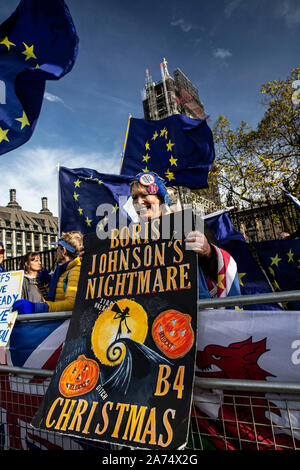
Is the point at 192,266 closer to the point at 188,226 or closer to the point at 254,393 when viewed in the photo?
the point at 188,226

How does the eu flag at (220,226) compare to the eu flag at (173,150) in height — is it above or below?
below

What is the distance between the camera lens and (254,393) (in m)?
1.39

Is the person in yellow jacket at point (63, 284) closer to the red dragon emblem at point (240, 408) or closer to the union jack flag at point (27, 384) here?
the union jack flag at point (27, 384)

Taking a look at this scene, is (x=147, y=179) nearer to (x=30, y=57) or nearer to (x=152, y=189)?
(x=152, y=189)

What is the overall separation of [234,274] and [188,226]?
17.8 inches

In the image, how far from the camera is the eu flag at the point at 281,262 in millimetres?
4227

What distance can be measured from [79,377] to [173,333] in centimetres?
62

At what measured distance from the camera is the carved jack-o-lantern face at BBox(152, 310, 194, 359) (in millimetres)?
1386

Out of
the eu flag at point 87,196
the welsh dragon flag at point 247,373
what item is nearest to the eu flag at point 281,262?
the eu flag at point 87,196

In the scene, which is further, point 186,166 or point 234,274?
point 186,166

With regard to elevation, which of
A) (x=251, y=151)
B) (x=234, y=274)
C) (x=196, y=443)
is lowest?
(x=196, y=443)

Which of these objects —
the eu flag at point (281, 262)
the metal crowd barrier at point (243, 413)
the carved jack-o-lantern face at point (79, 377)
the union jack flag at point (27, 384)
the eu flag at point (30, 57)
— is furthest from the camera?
the eu flag at point (281, 262)

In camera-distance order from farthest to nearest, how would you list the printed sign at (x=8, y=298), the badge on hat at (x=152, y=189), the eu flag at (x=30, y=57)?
the eu flag at (x=30, y=57) → the badge on hat at (x=152, y=189) → the printed sign at (x=8, y=298)
